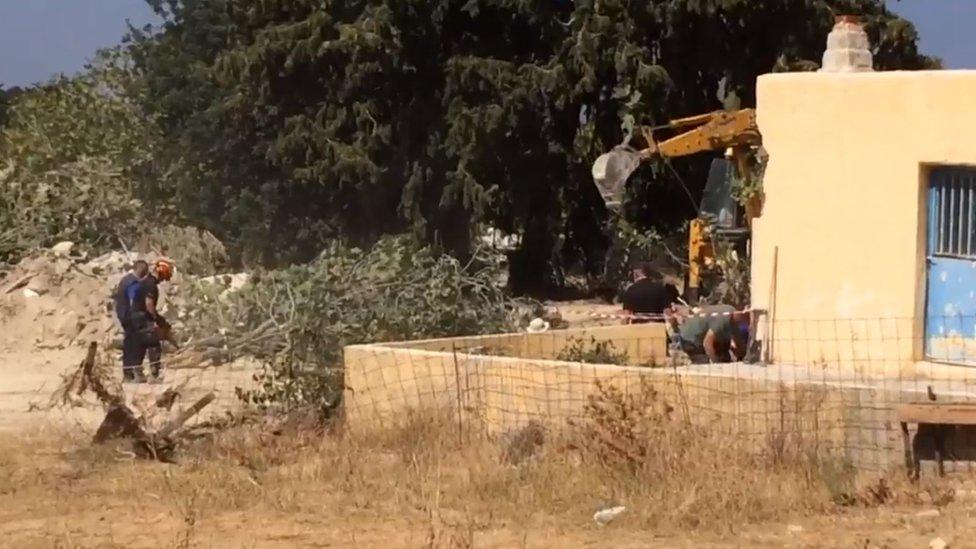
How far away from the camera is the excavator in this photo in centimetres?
1738

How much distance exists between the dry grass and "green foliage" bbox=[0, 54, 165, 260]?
15133 mm

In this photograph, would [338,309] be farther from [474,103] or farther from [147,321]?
[474,103]

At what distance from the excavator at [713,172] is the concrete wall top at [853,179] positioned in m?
0.98

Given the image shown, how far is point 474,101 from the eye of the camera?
27828 millimetres

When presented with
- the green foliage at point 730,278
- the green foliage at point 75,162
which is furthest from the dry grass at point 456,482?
the green foliage at point 75,162

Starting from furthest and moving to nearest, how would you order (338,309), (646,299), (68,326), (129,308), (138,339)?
(68,326) → (646,299) → (129,308) → (138,339) → (338,309)

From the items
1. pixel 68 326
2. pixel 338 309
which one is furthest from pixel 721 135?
pixel 68 326

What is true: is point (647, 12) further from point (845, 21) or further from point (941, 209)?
point (941, 209)

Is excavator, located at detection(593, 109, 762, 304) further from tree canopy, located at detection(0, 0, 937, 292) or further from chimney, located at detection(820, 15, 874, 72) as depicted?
tree canopy, located at detection(0, 0, 937, 292)

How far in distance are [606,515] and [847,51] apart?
771cm

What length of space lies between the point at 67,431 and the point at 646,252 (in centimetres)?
1687

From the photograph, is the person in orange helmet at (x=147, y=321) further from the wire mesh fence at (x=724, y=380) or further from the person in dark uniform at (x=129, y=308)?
the wire mesh fence at (x=724, y=380)

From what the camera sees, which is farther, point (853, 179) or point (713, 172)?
point (713, 172)

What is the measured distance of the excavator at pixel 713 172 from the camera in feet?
57.0
